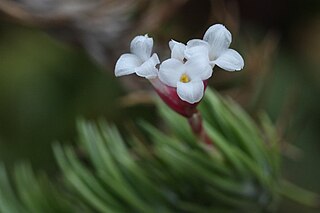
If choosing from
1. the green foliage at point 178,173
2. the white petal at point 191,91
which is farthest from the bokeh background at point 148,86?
the white petal at point 191,91

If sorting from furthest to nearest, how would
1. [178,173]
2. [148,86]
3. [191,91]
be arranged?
[148,86] → [178,173] → [191,91]

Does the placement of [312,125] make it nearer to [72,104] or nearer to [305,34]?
Result: [305,34]

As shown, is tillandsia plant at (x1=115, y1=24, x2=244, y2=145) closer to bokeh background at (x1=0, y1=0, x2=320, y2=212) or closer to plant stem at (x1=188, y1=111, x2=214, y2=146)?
plant stem at (x1=188, y1=111, x2=214, y2=146)

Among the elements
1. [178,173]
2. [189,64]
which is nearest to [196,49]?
[189,64]

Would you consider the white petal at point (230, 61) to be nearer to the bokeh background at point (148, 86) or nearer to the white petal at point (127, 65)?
the white petal at point (127, 65)

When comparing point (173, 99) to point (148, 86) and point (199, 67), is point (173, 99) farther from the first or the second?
point (148, 86)

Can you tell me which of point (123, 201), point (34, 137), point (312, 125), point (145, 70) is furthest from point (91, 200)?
point (312, 125)
